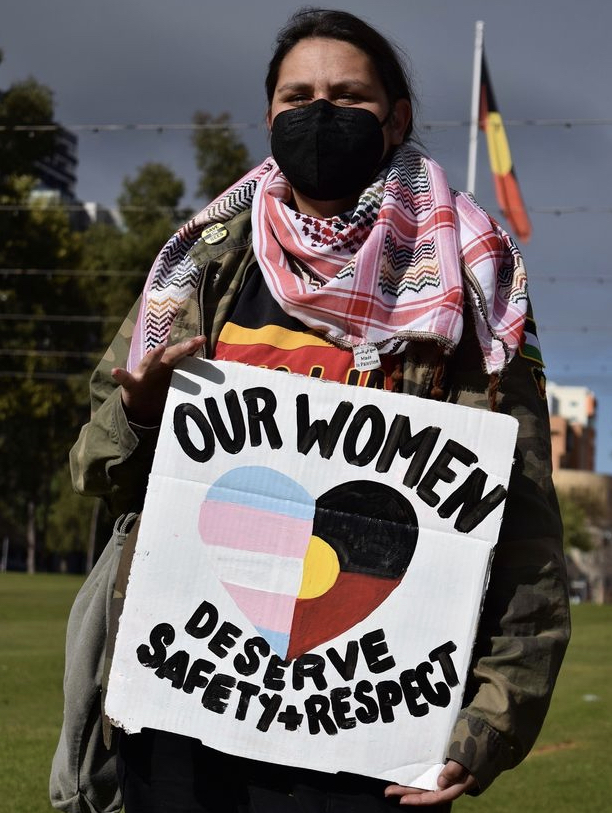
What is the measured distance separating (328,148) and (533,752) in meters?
6.54

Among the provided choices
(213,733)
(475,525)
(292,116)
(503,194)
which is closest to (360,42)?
(292,116)

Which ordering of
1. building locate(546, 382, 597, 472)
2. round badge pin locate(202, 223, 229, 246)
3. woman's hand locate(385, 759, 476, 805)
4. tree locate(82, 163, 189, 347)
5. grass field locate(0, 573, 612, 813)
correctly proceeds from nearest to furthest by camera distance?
woman's hand locate(385, 759, 476, 805), round badge pin locate(202, 223, 229, 246), grass field locate(0, 573, 612, 813), tree locate(82, 163, 189, 347), building locate(546, 382, 597, 472)

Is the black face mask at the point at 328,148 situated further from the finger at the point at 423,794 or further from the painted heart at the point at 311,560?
the finger at the point at 423,794

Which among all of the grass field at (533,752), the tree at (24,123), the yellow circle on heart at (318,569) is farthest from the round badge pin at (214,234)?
the tree at (24,123)

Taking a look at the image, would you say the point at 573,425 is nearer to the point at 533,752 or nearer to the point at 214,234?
the point at 533,752

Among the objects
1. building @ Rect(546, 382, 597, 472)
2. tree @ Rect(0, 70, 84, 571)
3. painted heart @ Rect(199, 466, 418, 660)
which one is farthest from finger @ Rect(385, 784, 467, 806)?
building @ Rect(546, 382, 597, 472)

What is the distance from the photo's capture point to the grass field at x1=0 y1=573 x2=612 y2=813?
6.58 meters

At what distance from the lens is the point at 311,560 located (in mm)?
2383

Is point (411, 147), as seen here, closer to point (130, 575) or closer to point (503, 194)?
point (130, 575)

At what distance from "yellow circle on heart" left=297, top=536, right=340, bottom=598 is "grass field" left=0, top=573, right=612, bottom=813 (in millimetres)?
3979

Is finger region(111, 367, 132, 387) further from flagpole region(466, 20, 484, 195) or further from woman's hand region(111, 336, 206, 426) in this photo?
flagpole region(466, 20, 484, 195)

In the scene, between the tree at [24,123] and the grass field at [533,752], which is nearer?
the grass field at [533,752]

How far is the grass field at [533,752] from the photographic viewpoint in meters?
6.58

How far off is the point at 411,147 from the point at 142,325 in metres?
0.73
